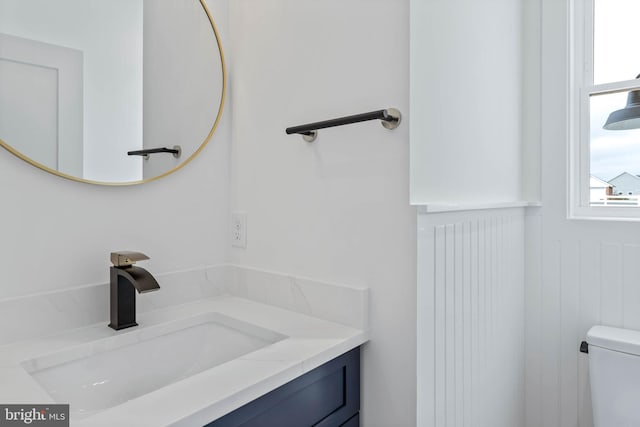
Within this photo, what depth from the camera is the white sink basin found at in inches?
33.2

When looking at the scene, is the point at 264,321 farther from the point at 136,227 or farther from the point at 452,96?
the point at 452,96

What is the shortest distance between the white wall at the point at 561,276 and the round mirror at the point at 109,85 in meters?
1.30

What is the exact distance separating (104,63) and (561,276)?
1.74 meters

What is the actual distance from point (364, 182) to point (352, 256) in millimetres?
203

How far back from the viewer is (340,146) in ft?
3.49

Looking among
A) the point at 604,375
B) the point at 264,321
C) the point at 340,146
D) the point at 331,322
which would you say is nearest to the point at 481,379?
the point at 604,375

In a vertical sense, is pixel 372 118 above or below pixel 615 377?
above

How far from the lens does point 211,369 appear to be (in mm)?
771

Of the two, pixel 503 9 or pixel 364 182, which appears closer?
pixel 364 182

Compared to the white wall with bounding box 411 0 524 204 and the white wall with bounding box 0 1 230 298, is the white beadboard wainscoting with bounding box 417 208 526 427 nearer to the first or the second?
the white wall with bounding box 411 0 524 204

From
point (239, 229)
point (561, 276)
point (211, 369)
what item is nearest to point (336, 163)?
point (239, 229)

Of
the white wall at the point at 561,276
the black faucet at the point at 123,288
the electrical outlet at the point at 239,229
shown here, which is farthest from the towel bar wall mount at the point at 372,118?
the white wall at the point at 561,276

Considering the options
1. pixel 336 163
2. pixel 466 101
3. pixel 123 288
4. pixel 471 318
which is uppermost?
pixel 466 101

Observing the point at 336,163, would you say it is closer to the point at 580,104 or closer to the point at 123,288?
the point at 123,288
